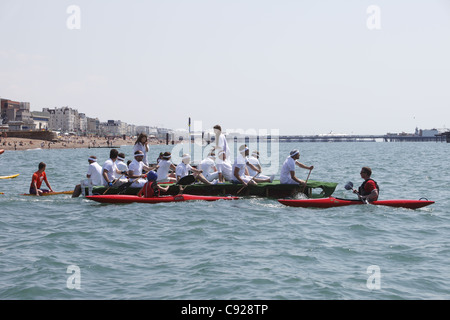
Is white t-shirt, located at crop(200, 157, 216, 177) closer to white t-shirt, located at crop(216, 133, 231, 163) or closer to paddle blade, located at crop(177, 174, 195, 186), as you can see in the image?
white t-shirt, located at crop(216, 133, 231, 163)

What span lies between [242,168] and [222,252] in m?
7.81

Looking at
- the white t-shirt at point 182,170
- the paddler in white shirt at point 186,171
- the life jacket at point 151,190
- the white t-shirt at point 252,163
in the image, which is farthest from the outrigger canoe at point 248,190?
the life jacket at point 151,190

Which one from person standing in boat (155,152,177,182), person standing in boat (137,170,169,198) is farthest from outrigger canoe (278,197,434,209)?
person standing in boat (155,152,177,182)

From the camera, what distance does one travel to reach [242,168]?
18.2 metres

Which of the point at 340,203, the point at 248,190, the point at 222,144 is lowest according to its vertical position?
the point at 340,203

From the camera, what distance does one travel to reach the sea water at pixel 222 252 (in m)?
8.22

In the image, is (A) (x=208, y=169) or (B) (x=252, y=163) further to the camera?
(B) (x=252, y=163)

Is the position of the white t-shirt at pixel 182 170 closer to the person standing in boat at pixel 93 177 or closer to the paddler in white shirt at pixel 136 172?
the paddler in white shirt at pixel 136 172

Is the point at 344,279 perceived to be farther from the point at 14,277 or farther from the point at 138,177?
the point at 138,177

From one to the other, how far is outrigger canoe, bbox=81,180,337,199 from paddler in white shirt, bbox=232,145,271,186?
8.7 inches

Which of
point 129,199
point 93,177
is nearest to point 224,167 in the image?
point 129,199

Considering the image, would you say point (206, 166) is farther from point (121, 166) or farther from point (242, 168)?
point (121, 166)

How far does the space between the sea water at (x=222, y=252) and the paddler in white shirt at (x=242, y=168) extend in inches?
46.1
